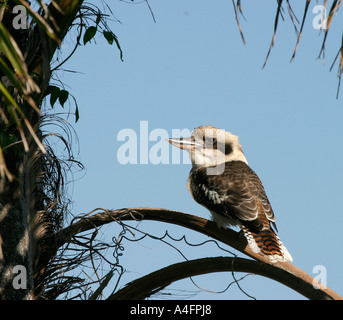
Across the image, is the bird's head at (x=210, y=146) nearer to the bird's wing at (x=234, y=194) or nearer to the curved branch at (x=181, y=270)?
the bird's wing at (x=234, y=194)

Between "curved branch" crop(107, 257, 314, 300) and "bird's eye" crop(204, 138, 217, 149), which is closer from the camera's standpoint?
"curved branch" crop(107, 257, 314, 300)

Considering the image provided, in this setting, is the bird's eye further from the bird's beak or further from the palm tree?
the palm tree

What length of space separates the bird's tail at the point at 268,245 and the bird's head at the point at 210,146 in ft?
3.42

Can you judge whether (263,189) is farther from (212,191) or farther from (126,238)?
(126,238)

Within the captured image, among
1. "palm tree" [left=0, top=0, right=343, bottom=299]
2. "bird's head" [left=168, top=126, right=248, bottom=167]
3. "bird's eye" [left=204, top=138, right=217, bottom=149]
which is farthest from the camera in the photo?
"bird's eye" [left=204, top=138, right=217, bottom=149]

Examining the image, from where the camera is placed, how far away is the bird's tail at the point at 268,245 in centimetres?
392

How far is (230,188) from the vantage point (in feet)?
14.7

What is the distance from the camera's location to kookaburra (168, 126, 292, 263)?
410 cm

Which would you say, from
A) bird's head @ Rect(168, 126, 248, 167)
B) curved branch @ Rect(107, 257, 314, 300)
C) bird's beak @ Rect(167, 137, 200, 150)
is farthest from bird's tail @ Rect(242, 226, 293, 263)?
bird's beak @ Rect(167, 137, 200, 150)

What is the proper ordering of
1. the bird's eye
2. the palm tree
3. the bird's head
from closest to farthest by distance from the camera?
the palm tree
the bird's head
the bird's eye

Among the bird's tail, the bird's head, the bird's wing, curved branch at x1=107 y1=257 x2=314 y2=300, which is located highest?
the bird's head

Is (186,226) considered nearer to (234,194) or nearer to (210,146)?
(234,194)

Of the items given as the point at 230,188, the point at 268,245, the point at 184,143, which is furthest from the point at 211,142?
the point at 268,245
